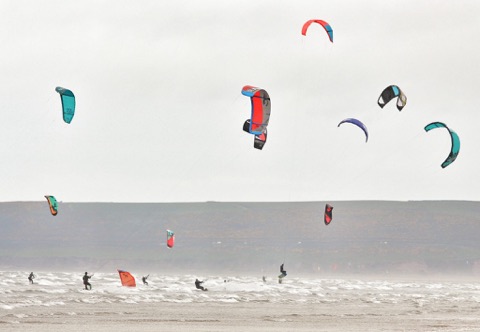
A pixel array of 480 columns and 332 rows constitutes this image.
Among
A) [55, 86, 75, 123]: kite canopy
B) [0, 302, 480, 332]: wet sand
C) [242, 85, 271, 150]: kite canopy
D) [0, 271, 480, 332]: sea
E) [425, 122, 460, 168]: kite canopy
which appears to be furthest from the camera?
[55, 86, 75, 123]: kite canopy

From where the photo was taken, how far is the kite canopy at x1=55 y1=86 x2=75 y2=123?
39844 mm

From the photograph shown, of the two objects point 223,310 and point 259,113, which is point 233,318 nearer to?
point 223,310

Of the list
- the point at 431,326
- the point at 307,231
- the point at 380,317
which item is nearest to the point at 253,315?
the point at 380,317

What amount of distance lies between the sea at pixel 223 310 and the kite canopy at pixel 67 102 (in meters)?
6.02

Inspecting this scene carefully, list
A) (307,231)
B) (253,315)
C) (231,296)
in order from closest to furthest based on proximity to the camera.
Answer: (253,315), (231,296), (307,231)

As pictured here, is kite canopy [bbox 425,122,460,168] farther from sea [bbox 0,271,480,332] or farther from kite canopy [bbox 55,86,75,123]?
kite canopy [bbox 55,86,75,123]

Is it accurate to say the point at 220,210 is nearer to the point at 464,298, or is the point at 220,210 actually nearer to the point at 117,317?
the point at 464,298

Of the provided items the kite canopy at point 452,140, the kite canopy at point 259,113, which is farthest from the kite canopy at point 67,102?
the kite canopy at point 452,140

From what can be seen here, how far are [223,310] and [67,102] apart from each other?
331 inches

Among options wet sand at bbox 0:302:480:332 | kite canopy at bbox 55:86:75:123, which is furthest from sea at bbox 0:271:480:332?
kite canopy at bbox 55:86:75:123

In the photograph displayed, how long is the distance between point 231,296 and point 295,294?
5150mm

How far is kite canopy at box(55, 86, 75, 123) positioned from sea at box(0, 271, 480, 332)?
602cm

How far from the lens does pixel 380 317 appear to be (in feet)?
131

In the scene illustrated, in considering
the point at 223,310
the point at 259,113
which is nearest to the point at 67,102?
the point at 259,113
